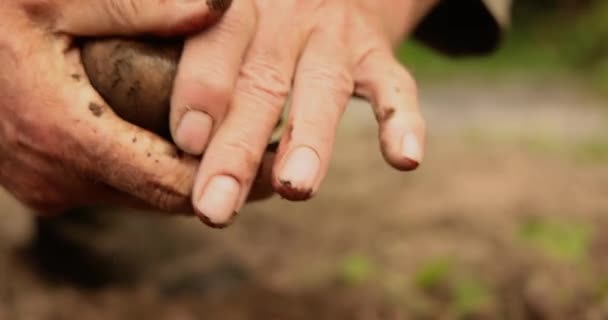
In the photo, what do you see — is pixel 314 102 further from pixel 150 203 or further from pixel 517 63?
pixel 517 63

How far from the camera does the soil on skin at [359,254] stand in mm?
1517

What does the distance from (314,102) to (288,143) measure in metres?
0.06

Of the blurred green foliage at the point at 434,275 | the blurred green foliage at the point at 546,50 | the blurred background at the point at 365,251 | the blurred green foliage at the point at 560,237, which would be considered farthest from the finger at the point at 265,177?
the blurred green foliage at the point at 546,50

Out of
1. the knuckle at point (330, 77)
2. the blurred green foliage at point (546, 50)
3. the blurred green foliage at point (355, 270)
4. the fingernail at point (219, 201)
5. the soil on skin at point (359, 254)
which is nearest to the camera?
the fingernail at point (219, 201)

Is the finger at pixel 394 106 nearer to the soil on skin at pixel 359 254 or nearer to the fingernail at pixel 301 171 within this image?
→ the fingernail at pixel 301 171

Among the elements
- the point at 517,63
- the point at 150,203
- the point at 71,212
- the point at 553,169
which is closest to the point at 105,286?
the point at 71,212

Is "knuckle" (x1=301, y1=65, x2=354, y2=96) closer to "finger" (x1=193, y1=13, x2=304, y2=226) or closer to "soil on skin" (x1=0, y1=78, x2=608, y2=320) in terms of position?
"finger" (x1=193, y1=13, x2=304, y2=226)

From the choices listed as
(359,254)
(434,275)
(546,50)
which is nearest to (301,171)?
(434,275)

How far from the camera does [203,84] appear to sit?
0.91 metres

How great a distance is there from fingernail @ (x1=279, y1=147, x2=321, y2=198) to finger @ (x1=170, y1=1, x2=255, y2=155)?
9cm

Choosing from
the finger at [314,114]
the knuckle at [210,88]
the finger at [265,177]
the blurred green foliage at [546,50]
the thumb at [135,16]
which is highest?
the thumb at [135,16]

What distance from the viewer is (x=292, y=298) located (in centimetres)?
158

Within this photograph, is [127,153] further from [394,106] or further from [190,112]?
[394,106]

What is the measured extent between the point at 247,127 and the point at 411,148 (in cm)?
16
